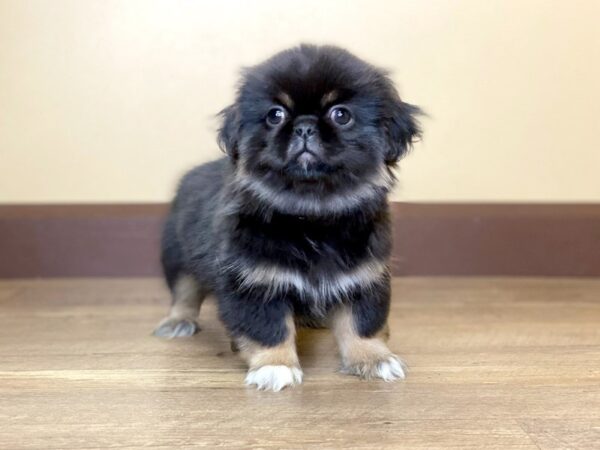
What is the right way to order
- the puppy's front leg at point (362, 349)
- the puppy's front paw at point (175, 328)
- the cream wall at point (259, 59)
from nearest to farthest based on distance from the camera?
the puppy's front leg at point (362, 349) → the puppy's front paw at point (175, 328) → the cream wall at point (259, 59)

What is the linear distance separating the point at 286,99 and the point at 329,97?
9 centimetres

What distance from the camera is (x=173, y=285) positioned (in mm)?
2014

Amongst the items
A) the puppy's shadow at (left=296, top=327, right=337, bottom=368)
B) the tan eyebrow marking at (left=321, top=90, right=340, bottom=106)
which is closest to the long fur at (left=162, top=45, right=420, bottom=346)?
the tan eyebrow marking at (left=321, top=90, right=340, bottom=106)

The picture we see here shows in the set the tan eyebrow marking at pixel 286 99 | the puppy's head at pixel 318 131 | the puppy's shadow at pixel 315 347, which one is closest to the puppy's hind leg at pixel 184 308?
the puppy's shadow at pixel 315 347

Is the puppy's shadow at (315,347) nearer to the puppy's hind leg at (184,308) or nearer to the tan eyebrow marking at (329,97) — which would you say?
the puppy's hind leg at (184,308)

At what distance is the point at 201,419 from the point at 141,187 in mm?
1447

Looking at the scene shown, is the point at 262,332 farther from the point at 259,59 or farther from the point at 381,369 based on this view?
the point at 259,59

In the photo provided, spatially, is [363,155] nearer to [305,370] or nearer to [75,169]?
[305,370]

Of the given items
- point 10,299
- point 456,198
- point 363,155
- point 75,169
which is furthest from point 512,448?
point 75,169

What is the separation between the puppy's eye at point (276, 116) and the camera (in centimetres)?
151

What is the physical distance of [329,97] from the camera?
1.48 metres

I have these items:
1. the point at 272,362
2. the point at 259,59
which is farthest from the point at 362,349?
the point at 259,59

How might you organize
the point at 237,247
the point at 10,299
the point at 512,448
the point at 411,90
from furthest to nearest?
the point at 411,90 → the point at 10,299 → the point at 237,247 → the point at 512,448

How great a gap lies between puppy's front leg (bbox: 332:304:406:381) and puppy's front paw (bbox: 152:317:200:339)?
0.47 meters
